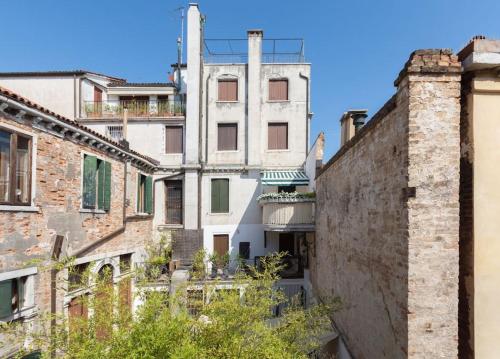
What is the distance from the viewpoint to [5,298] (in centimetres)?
625

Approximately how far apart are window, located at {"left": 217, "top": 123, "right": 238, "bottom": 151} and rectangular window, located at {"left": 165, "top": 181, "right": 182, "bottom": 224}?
327cm

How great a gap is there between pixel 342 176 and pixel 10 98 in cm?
815

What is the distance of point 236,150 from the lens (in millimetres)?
16062

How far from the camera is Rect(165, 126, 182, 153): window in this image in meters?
16.0

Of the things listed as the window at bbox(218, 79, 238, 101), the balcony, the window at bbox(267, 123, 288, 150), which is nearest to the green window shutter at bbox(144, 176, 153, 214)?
the window at bbox(218, 79, 238, 101)

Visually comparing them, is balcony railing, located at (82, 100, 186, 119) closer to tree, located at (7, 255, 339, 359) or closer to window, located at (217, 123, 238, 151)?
window, located at (217, 123, 238, 151)

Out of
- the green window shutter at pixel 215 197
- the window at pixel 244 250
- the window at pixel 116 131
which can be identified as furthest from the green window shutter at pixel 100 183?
the window at pixel 244 250

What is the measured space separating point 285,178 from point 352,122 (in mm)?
5668

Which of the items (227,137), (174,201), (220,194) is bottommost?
(174,201)

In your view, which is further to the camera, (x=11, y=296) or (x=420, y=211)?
(x=11, y=296)

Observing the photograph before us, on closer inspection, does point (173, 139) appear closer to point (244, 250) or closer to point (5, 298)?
point (244, 250)

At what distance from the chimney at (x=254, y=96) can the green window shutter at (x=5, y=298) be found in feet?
37.4

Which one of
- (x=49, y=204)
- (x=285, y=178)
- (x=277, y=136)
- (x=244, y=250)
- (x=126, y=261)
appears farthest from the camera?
(x=277, y=136)

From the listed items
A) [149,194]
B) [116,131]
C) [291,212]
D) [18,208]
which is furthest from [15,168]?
[116,131]
